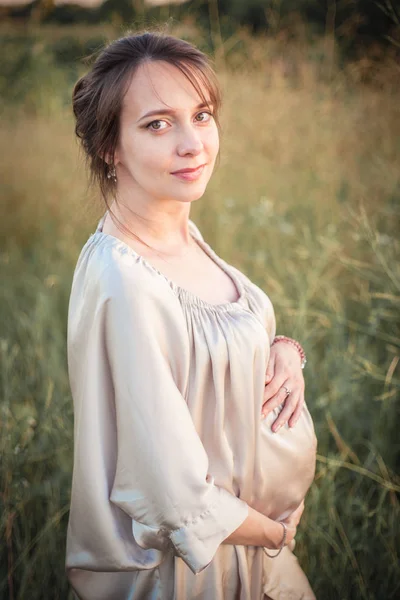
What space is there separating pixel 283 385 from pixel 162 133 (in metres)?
0.67

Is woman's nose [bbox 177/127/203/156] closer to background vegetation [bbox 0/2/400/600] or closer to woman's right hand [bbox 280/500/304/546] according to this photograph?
background vegetation [bbox 0/2/400/600]

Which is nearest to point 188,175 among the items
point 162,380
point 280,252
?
point 162,380

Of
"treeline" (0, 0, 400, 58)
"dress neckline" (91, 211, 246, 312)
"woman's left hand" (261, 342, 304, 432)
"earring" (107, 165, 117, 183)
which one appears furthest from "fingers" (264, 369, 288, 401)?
"treeline" (0, 0, 400, 58)

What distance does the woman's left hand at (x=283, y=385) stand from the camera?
4.61 ft

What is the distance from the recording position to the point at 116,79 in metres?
1.24

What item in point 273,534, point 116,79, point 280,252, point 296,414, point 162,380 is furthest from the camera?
point 280,252

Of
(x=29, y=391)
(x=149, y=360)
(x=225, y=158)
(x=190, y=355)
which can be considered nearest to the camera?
(x=149, y=360)

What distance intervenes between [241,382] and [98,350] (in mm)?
320

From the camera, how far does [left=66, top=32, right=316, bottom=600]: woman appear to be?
3.75ft

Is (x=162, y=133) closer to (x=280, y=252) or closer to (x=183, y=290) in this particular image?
(x=183, y=290)

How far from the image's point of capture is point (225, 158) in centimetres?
411

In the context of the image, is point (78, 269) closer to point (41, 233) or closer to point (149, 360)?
point (149, 360)

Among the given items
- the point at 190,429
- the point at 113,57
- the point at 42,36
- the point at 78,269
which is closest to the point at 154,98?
the point at 113,57

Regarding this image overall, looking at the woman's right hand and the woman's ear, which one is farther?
the woman's right hand
